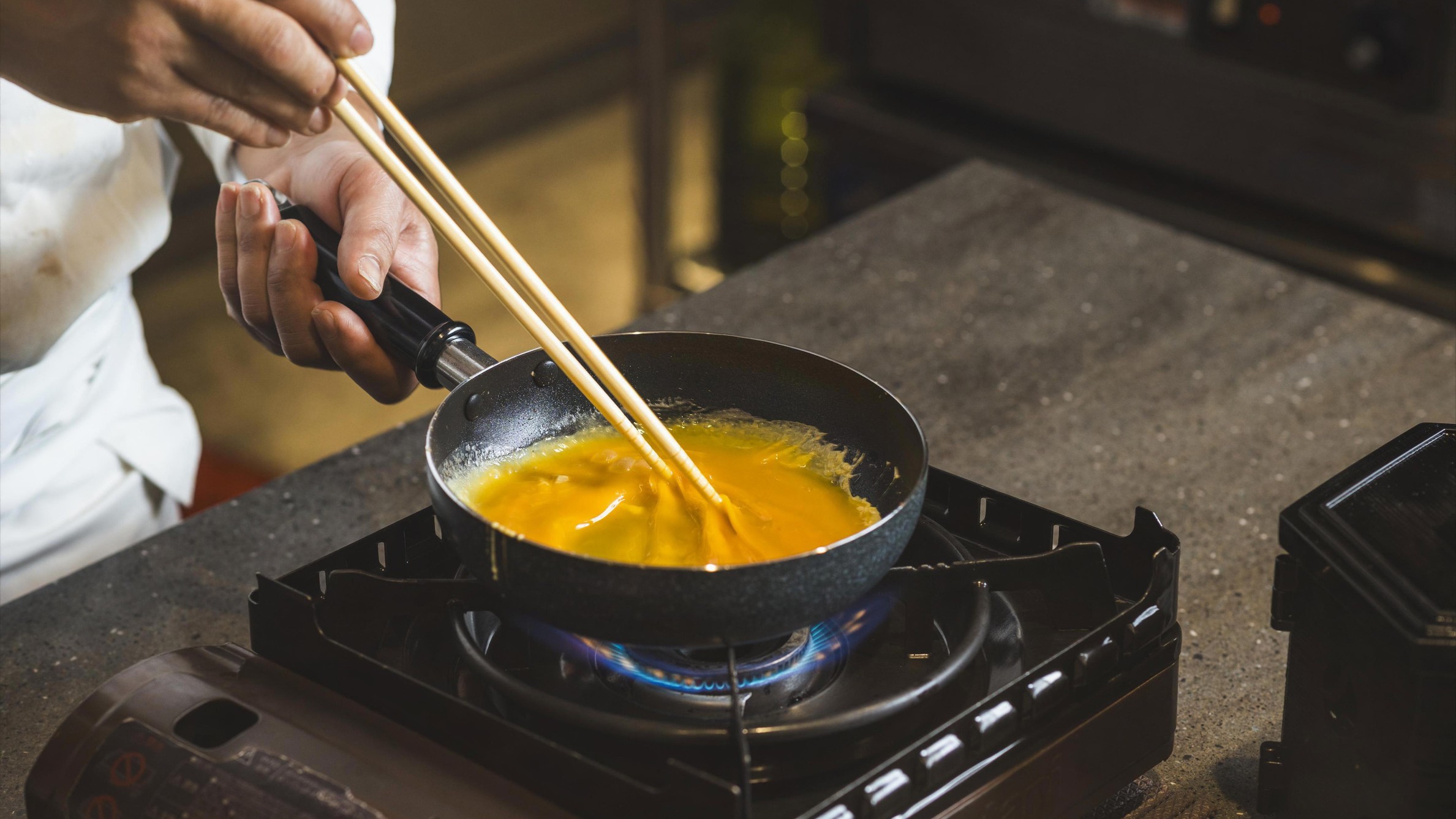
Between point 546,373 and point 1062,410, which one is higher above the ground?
point 546,373

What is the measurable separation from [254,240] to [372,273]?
115 millimetres

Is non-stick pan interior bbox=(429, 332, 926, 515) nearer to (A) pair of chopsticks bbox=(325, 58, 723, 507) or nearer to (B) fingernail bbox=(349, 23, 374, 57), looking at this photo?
(A) pair of chopsticks bbox=(325, 58, 723, 507)

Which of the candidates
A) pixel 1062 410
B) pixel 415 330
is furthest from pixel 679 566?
pixel 1062 410

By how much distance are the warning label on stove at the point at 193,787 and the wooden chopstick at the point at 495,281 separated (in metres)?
0.24

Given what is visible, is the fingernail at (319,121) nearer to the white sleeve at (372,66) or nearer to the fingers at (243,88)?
the fingers at (243,88)

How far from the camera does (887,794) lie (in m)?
0.64

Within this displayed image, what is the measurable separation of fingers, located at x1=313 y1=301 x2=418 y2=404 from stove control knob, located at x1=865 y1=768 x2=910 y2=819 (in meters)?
0.46

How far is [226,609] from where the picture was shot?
3.19 feet

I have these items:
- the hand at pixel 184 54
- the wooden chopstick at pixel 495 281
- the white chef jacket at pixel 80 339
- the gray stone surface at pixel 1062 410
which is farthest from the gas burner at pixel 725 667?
the white chef jacket at pixel 80 339

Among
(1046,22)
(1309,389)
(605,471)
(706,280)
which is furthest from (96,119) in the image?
(706,280)

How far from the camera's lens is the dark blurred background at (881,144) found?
2.14 m

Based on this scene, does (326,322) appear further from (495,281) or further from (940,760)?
(940,760)

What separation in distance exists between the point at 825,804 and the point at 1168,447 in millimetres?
645

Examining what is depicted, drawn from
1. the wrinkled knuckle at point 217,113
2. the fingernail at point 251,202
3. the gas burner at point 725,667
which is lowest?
the gas burner at point 725,667
